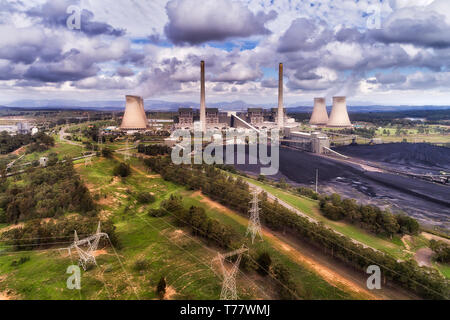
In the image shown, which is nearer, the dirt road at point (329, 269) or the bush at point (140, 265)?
the dirt road at point (329, 269)

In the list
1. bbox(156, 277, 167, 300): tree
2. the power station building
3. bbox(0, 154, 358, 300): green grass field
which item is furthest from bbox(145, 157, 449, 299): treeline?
the power station building

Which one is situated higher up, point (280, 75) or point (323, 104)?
point (280, 75)

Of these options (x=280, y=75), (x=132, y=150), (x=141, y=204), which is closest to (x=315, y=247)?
(x=141, y=204)

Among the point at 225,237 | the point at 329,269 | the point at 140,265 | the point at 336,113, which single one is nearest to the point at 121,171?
the point at 140,265

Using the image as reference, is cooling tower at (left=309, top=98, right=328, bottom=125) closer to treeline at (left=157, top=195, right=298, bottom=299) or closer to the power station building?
the power station building

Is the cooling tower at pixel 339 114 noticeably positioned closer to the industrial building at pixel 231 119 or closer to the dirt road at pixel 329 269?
the industrial building at pixel 231 119

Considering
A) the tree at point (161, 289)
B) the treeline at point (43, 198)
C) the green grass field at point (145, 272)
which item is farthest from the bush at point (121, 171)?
the tree at point (161, 289)
